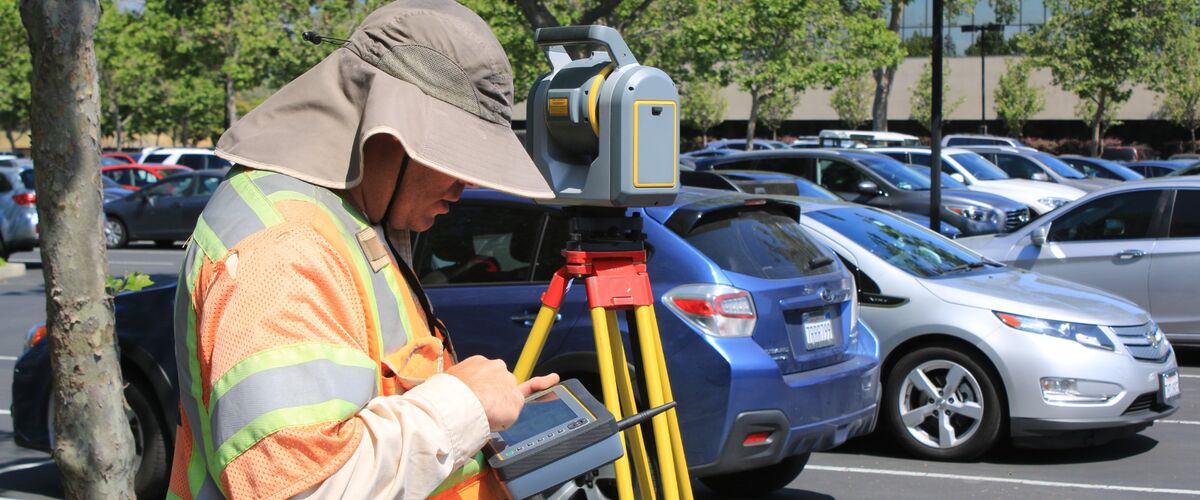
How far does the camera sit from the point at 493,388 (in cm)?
183

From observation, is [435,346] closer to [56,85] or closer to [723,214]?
[56,85]

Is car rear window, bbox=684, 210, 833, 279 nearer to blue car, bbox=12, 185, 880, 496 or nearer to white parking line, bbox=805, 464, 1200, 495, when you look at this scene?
blue car, bbox=12, 185, 880, 496

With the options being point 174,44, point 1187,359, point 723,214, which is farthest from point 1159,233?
point 174,44

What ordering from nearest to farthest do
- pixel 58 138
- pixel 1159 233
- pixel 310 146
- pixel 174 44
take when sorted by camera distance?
1. pixel 310 146
2. pixel 58 138
3. pixel 1159 233
4. pixel 174 44

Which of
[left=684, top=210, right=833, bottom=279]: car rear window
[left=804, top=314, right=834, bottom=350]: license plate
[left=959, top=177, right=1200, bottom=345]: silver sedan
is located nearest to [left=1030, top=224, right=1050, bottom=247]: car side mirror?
[left=959, top=177, right=1200, bottom=345]: silver sedan

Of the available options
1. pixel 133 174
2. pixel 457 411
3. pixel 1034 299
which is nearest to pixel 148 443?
pixel 457 411

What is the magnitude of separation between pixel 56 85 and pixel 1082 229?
8843 mm

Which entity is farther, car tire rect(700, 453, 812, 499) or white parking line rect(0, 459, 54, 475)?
white parking line rect(0, 459, 54, 475)

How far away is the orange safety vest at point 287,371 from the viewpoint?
1577 millimetres

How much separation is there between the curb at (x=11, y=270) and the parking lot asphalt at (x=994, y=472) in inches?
421

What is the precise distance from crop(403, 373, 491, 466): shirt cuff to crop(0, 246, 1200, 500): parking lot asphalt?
14.8 feet

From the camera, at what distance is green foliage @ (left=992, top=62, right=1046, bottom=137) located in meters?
50.2

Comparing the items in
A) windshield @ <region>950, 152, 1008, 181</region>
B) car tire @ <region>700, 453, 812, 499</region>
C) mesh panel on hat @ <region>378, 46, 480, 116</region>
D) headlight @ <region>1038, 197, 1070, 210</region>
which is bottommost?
car tire @ <region>700, 453, 812, 499</region>

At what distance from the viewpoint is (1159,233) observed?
397 inches
